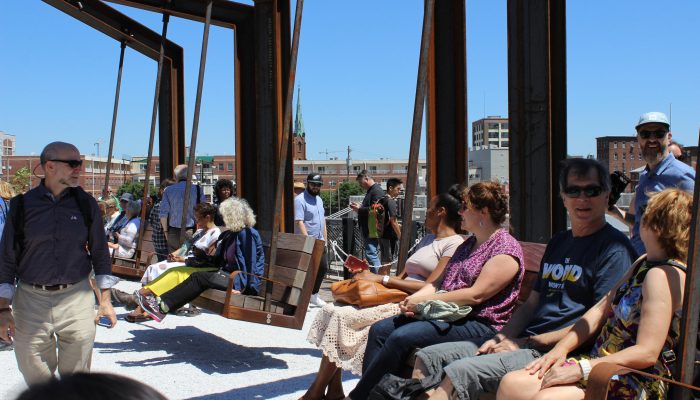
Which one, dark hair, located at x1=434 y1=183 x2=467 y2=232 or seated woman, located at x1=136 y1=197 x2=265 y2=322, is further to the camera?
seated woman, located at x1=136 y1=197 x2=265 y2=322

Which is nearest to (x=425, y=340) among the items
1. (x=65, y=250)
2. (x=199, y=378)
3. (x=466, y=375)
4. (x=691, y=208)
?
(x=466, y=375)

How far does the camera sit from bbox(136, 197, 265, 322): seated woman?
686cm

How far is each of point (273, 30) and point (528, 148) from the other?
4.69 meters

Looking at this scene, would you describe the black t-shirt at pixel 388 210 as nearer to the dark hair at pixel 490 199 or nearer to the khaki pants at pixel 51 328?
the dark hair at pixel 490 199

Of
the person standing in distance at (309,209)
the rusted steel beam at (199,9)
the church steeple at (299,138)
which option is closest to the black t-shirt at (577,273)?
the person standing in distance at (309,209)

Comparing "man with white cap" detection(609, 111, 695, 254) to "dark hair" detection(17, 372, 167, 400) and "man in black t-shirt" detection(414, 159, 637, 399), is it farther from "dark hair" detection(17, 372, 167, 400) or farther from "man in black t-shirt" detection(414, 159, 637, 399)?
"dark hair" detection(17, 372, 167, 400)

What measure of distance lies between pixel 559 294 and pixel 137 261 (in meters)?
7.68

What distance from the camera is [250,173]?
10.1m

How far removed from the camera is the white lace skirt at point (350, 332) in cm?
489

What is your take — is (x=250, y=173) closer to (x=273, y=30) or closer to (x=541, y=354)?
(x=273, y=30)

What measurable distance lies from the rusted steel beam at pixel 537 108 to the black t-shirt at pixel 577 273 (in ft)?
5.98

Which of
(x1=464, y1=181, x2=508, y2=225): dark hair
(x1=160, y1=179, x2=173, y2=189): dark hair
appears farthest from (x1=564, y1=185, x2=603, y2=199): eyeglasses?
(x1=160, y1=179, x2=173, y2=189): dark hair

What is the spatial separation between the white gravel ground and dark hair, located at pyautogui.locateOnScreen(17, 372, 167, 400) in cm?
473

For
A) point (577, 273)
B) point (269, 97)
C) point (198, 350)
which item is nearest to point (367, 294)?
point (577, 273)
